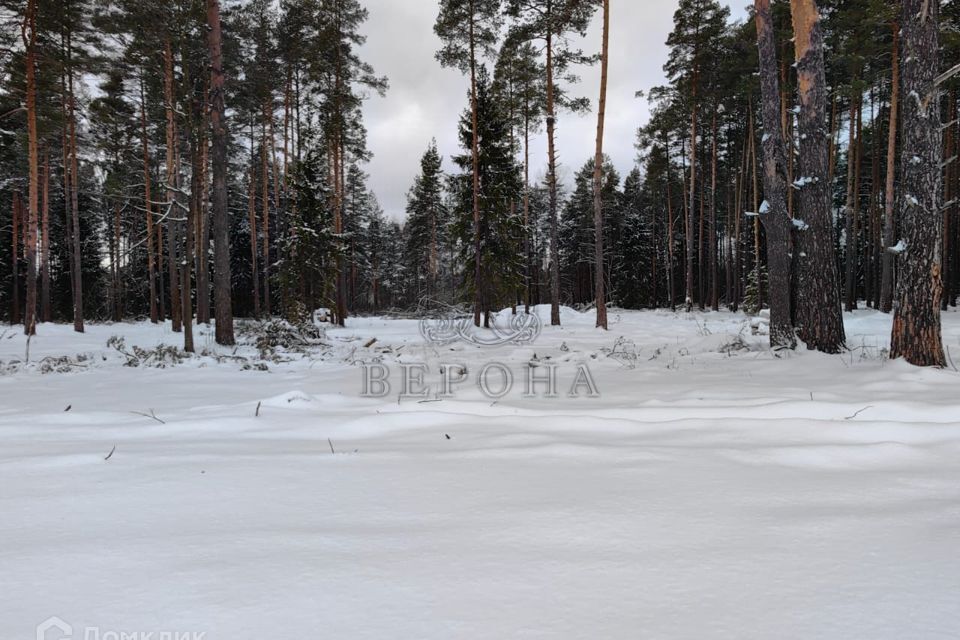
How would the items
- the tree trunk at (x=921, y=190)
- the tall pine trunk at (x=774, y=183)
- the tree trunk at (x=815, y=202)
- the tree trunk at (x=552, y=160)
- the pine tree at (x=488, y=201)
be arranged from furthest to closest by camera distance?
the pine tree at (x=488, y=201)
the tree trunk at (x=552, y=160)
the tall pine trunk at (x=774, y=183)
the tree trunk at (x=815, y=202)
the tree trunk at (x=921, y=190)

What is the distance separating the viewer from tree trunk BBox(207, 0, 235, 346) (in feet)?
29.8

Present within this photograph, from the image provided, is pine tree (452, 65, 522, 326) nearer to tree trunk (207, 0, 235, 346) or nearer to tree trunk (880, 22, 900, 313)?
tree trunk (207, 0, 235, 346)

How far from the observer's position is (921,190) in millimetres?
4508

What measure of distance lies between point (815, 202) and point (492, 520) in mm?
6181

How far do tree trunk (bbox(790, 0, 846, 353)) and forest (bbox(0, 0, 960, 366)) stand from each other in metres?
0.02

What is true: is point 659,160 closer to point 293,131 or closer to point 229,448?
point 293,131

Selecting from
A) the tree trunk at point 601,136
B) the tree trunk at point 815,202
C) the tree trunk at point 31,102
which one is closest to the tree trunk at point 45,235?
the tree trunk at point 31,102

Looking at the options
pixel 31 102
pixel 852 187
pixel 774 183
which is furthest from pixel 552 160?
pixel 31 102

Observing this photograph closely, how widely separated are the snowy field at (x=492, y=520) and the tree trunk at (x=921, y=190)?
57.1 inches

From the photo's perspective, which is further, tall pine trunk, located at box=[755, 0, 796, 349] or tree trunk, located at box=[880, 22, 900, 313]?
tree trunk, located at box=[880, 22, 900, 313]

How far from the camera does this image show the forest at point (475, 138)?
5.53 m

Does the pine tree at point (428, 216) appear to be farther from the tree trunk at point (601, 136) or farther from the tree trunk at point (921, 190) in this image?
the tree trunk at point (921, 190)

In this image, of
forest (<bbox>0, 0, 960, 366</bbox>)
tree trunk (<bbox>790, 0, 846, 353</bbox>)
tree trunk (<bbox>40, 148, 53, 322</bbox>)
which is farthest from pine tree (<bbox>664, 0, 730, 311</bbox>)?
tree trunk (<bbox>40, 148, 53, 322</bbox>)

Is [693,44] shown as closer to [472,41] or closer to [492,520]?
[472,41]
